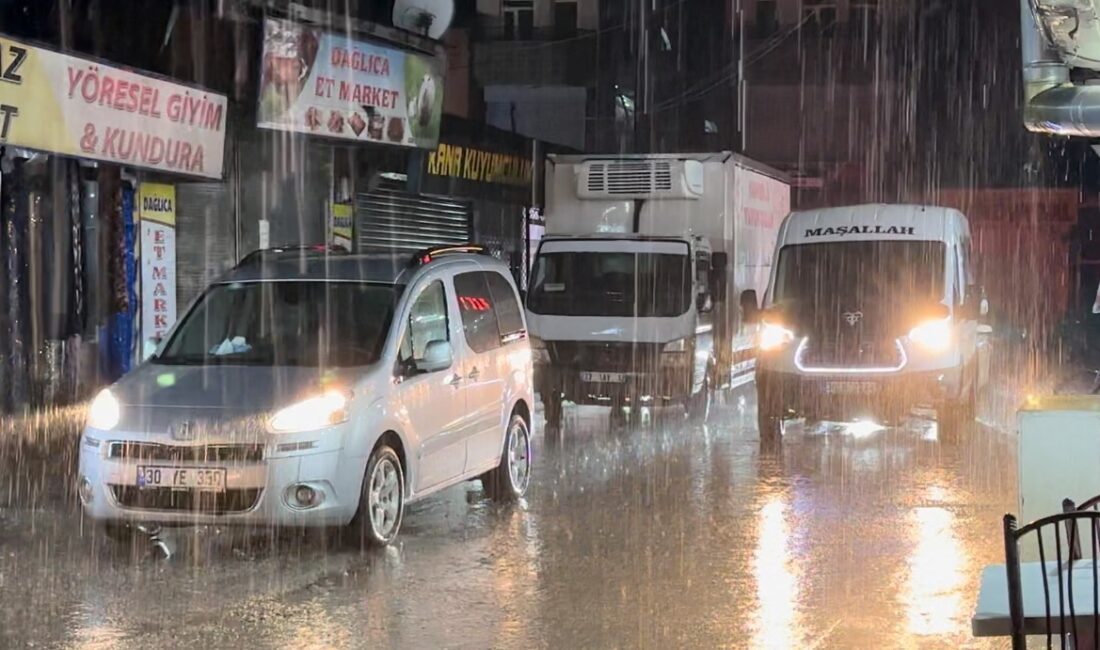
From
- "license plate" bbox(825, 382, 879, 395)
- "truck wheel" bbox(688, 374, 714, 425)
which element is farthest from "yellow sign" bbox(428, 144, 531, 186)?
"license plate" bbox(825, 382, 879, 395)

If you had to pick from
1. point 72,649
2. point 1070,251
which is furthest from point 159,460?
point 1070,251

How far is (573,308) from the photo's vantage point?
15227 millimetres

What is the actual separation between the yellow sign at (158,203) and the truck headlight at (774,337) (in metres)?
7.10

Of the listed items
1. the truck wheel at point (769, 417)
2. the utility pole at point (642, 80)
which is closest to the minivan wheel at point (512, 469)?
the truck wheel at point (769, 417)

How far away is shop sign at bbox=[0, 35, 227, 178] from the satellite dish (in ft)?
18.6

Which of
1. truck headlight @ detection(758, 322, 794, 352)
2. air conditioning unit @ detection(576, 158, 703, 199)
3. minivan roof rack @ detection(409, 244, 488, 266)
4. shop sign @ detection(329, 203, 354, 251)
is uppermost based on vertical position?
air conditioning unit @ detection(576, 158, 703, 199)

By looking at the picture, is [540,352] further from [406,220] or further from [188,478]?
[188,478]

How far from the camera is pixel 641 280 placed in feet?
50.6

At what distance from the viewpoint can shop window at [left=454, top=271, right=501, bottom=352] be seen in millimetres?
9469

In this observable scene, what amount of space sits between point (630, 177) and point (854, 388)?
191 inches

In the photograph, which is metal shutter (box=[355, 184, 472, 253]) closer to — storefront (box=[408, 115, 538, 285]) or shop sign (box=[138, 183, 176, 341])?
storefront (box=[408, 115, 538, 285])

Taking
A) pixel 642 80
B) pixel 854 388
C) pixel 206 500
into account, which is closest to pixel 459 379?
pixel 206 500

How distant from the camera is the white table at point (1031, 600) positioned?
3867 mm

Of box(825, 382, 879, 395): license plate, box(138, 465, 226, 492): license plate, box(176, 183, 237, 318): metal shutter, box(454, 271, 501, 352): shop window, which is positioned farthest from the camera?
box(176, 183, 237, 318): metal shutter
